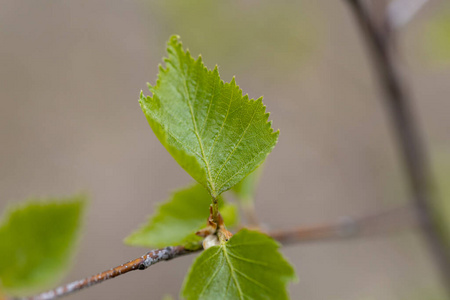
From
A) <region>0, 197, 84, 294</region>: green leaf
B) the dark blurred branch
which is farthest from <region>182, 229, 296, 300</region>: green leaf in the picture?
the dark blurred branch

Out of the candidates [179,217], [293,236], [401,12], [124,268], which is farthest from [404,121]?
[124,268]

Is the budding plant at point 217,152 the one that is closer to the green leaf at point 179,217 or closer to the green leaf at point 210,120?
the green leaf at point 210,120

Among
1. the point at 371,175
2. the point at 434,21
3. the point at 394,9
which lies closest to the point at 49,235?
the point at 394,9

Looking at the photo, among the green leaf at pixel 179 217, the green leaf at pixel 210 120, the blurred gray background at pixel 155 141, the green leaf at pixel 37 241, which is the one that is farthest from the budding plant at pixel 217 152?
the blurred gray background at pixel 155 141

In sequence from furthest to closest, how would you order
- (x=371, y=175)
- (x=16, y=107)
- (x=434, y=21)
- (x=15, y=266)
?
(x=16, y=107)
(x=371, y=175)
(x=434, y=21)
(x=15, y=266)

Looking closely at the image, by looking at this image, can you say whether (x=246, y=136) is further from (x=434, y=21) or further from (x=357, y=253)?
(x=357, y=253)

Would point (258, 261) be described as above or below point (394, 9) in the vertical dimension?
below
